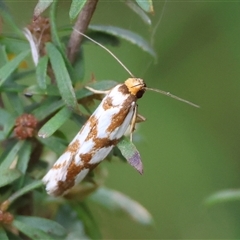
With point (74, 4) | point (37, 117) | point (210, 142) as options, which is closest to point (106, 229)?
point (210, 142)

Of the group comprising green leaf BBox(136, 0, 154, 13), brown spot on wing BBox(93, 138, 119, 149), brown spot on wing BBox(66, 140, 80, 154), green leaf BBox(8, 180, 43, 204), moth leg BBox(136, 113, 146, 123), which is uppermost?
green leaf BBox(136, 0, 154, 13)

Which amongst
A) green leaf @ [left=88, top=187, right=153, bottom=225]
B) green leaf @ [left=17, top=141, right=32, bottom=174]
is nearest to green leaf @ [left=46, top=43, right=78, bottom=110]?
green leaf @ [left=17, top=141, right=32, bottom=174]

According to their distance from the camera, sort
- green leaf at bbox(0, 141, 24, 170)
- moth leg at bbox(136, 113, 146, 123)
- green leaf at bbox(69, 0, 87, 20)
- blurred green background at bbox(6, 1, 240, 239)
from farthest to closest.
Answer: blurred green background at bbox(6, 1, 240, 239), moth leg at bbox(136, 113, 146, 123), green leaf at bbox(0, 141, 24, 170), green leaf at bbox(69, 0, 87, 20)

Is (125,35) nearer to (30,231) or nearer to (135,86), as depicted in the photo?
(135,86)

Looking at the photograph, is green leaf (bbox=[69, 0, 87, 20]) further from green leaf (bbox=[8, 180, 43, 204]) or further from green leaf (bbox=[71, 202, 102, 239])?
green leaf (bbox=[71, 202, 102, 239])

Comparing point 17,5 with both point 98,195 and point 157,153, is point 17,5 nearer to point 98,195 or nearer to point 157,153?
point 98,195

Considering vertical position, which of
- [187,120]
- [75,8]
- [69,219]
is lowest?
[187,120]

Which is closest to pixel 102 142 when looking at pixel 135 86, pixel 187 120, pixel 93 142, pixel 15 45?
pixel 93 142
